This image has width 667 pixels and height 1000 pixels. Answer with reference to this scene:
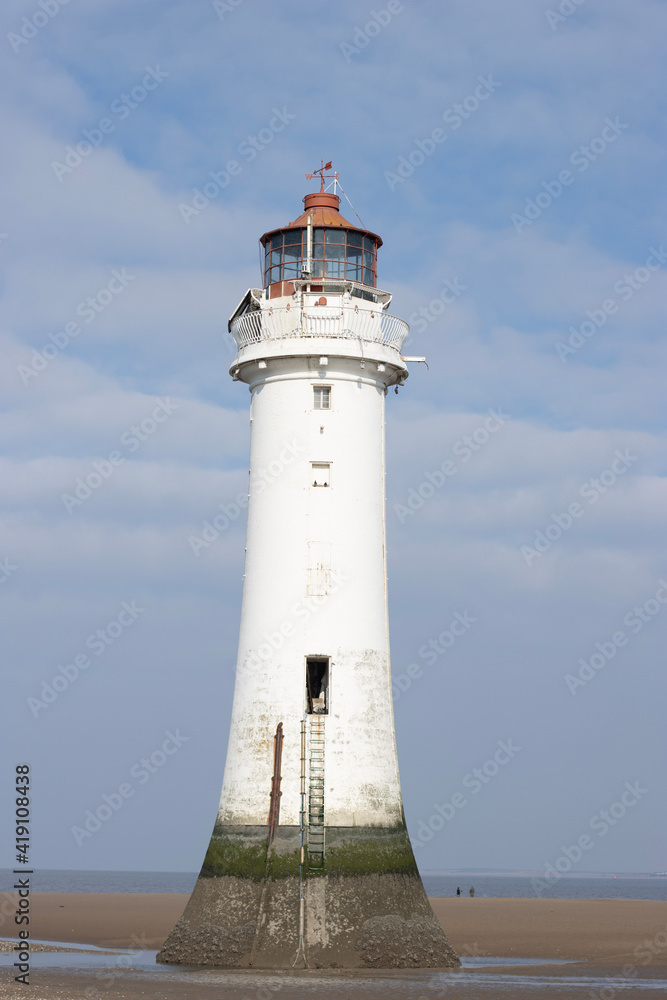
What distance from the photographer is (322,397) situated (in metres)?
27.3

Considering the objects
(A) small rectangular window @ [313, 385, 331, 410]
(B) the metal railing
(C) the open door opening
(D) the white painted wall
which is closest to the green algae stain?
(D) the white painted wall

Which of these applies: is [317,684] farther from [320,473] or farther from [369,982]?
[369,982]

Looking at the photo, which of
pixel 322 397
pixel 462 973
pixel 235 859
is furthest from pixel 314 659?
pixel 462 973

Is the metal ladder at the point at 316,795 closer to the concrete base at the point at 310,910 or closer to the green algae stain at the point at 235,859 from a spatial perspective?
the concrete base at the point at 310,910

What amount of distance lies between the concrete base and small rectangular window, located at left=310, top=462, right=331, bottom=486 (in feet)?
23.4

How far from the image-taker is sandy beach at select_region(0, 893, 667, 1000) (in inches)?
864

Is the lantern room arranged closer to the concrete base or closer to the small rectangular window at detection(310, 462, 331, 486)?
the small rectangular window at detection(310, 462, 331, 486)

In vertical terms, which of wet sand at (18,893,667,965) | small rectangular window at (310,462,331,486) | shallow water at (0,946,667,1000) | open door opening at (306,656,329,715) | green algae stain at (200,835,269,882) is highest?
small rectangular window at (310,462,331,486)

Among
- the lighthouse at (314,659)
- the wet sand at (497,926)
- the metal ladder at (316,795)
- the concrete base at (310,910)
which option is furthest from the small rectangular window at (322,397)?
the wet sand at (497,926)

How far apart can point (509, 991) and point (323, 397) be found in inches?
488

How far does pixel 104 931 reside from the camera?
38.2 meters

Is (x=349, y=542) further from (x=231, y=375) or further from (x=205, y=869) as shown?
(x=205, y=869)

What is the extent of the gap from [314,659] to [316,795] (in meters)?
2.76

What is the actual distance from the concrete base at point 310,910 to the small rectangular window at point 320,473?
713 cm
